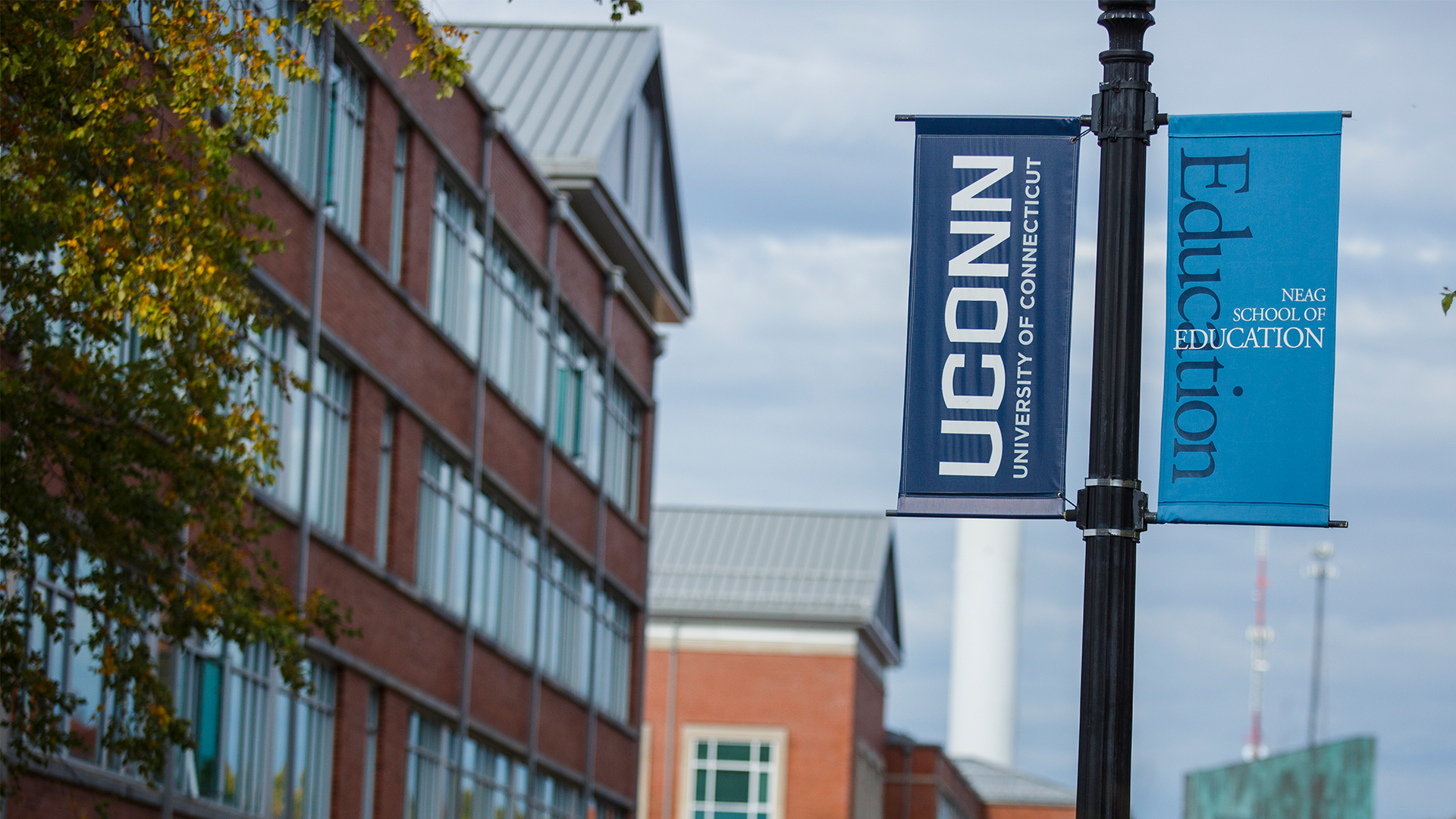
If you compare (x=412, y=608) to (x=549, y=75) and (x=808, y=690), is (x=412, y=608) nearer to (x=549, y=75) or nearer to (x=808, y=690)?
(x=549, y=75)

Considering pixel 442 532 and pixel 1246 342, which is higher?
pixel 442 532

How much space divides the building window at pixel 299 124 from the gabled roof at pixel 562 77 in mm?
10419

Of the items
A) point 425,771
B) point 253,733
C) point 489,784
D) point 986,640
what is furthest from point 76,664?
point 986,640

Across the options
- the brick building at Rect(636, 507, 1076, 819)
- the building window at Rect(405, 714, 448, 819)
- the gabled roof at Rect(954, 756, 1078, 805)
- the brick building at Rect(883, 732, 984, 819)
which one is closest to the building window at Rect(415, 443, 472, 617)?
the building window at Rect(405, 714, 448, 819)

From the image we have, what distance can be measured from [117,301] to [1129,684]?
6.93 m

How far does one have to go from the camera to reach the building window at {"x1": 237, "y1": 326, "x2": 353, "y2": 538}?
23.3 m

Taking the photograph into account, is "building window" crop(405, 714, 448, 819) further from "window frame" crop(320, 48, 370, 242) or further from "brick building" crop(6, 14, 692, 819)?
"window frame" crop(320, 48, 370, 242)

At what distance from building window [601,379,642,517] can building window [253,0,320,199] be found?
14568mm

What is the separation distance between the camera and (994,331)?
838 cm

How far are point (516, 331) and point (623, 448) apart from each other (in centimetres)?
809

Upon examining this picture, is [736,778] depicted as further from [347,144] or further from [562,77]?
[347,144]

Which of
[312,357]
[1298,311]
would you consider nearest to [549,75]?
[312,357]

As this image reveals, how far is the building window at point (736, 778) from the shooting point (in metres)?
56.9

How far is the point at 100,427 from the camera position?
44.6ft
